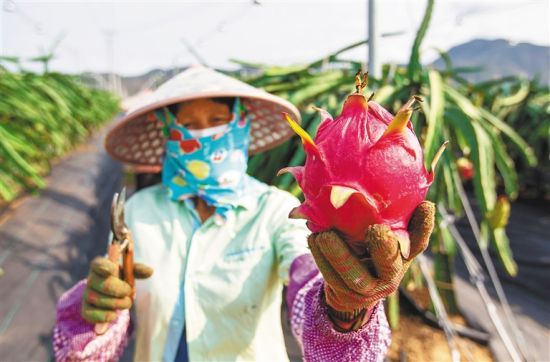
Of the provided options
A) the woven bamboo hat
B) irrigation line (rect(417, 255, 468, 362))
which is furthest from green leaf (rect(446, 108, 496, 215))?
the woven bamboo hat

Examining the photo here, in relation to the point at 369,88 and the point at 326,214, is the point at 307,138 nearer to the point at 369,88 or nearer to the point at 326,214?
the point at 326,214

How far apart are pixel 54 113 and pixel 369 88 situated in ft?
8.25

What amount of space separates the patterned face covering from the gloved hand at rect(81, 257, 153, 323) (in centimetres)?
25

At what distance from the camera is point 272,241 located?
0.85 m

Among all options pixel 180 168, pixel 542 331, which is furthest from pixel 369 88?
pixel 542 331

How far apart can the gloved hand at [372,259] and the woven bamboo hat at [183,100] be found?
509 mm

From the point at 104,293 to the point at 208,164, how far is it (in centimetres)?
33

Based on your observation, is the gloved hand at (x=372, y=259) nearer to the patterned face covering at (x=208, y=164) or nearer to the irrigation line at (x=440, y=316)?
the patterned face covering at (x=208, y=164)

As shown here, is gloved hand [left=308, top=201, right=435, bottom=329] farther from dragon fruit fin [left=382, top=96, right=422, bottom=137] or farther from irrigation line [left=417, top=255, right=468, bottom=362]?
irrigation line [left=417, top=255, right=468, bottom=362]

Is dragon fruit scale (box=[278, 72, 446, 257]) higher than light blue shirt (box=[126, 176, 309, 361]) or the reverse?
higher

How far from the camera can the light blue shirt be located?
823mm

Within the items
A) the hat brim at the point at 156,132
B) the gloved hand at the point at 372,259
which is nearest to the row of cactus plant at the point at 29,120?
the hat brim at the point at 156,132

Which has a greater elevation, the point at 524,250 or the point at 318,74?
the point at 318,74

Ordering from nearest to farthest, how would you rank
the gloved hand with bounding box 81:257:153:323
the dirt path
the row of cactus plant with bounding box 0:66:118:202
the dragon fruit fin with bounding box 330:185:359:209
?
the dragon fruit fin with bounding box 330:185:359:209, the gloved hand with bounding box 81:257:153:323, the row of cactus plant with bounding box 0:66:118:202, the dirt path
